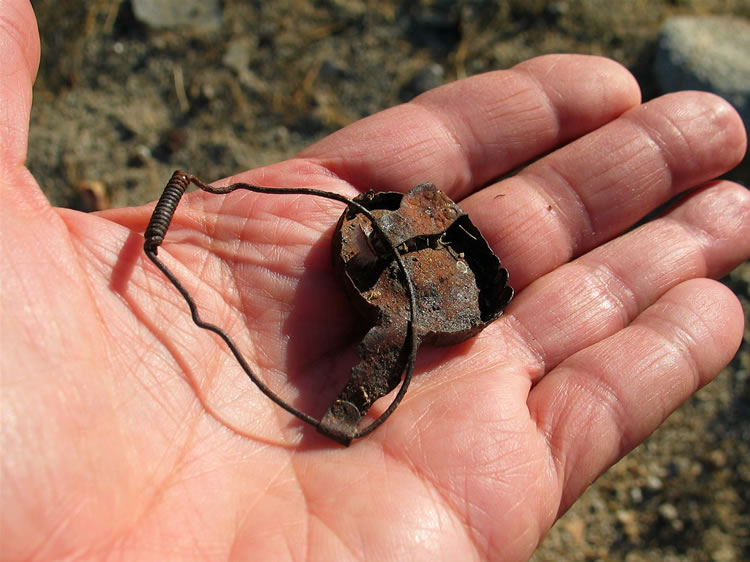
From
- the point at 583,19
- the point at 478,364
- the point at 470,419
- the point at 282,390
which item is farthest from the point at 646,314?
the point at 583,19

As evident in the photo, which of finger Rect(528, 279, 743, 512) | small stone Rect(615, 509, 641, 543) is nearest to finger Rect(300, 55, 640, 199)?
finger Rect(528, 279, 743, 512)

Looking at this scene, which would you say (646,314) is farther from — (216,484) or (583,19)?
(583,19)

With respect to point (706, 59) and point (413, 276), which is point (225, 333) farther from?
point (706, 59)

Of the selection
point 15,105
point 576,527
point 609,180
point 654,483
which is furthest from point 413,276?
point 654,483

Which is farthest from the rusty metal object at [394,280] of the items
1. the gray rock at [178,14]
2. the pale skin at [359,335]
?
the gray rock at [178,14]

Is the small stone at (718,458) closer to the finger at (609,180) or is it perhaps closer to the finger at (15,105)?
the finger at (609,180)
